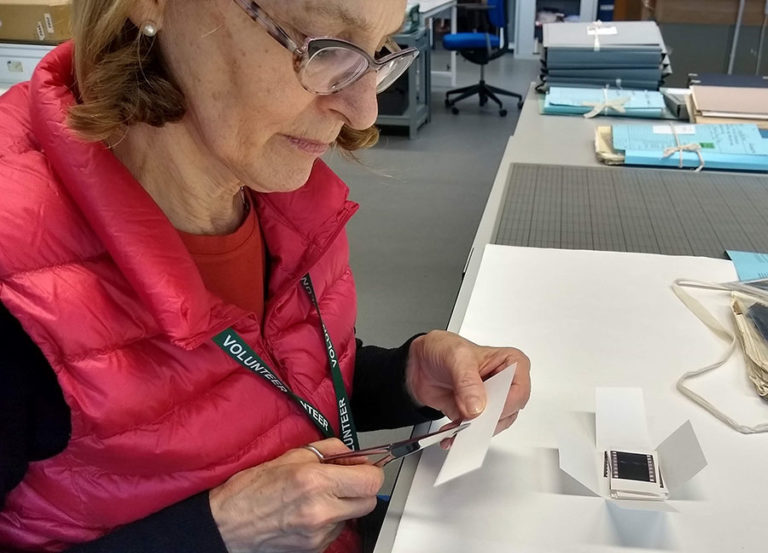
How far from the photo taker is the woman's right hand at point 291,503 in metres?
0.77

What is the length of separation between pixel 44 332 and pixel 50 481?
0.18 metres

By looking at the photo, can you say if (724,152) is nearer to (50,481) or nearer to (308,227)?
(308,227)

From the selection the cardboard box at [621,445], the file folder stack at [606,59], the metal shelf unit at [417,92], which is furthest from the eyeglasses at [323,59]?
the metal shelf unit at [417,92]

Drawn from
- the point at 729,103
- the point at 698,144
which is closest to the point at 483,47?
the point at 729,103

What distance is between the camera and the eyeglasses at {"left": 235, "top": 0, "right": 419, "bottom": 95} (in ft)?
2.19

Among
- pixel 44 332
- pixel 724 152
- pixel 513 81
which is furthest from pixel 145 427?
pixel 513 81

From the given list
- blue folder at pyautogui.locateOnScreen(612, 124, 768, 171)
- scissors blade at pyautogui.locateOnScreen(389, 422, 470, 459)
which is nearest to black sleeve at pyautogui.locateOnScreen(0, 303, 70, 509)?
scissors blade at pyautogui.locateOnScreen(389, 422, 470, 459)

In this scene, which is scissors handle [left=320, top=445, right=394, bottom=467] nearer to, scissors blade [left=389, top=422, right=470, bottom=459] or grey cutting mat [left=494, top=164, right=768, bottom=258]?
scissors blade [left=389, top=422, right=470, bottom=459]

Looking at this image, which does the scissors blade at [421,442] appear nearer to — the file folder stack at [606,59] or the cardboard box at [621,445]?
the cardboard box at [621,445]

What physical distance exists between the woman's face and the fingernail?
33 cm

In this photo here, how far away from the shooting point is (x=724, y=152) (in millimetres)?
1692

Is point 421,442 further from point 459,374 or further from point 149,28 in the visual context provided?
point 149,28

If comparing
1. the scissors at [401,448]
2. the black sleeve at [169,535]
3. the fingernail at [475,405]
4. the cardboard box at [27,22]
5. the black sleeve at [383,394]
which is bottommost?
the black sleeve at [383,394]

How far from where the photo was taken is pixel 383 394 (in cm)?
108
